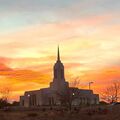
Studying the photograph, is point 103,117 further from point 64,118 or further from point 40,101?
point 40,101

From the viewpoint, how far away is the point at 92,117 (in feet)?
238

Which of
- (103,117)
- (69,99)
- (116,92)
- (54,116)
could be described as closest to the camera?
(103,117)

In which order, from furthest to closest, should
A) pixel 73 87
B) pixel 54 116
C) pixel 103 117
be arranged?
pixel 73 87
pixel 54 116
pixel 103 117

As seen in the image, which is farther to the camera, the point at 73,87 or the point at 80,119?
the point at 73,87

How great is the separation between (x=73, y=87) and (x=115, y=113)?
7291cm

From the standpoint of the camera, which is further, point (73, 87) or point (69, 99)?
point (73, 87)

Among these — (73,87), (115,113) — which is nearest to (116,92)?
(73,87)

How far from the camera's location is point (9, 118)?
7212cm

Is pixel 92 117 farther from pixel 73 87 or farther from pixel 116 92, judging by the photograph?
pixel 73 87

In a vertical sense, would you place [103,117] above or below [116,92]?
below

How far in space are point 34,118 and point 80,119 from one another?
25.1 feet

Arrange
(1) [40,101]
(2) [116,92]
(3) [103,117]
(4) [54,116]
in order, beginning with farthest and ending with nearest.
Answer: (1) [40,101]
(2) [116,92]
(4) [54,116]
(3) [103,117]

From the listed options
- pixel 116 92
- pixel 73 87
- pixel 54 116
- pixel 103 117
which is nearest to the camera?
pixel 103 117

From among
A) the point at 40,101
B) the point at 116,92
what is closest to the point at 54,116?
the point at 116,92
